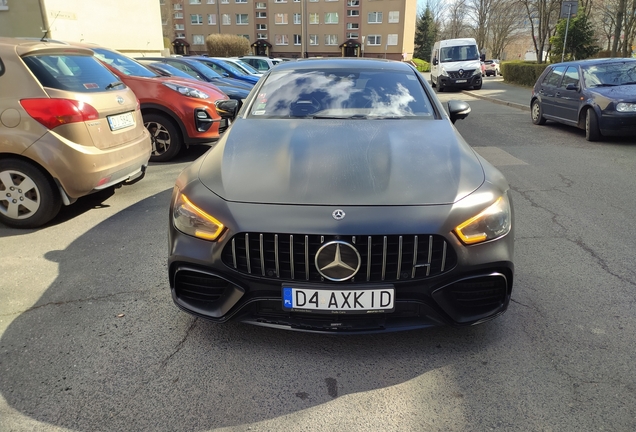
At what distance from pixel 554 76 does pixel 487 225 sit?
9945mm

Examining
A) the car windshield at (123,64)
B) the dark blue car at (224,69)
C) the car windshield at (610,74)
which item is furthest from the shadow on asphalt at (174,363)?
the dark blue car at (224,69)

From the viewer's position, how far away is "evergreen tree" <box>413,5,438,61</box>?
251 ft

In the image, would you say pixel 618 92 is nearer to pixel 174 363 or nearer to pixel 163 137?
pixel 163 137

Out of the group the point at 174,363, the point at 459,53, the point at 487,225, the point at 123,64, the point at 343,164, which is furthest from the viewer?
the point at 459,53

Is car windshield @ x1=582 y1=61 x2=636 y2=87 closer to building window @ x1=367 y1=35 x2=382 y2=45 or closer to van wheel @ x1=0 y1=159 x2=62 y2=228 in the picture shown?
van wheel @ x1=0 y1=159 x2=62 y2=228

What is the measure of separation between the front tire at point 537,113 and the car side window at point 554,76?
50 cm

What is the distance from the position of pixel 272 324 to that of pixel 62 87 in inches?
131

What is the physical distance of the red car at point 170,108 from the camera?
7039 mm

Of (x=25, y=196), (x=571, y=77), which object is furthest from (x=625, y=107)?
(x=25, y=196)

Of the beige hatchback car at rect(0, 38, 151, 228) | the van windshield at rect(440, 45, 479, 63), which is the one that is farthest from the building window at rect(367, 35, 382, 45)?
the beige hatchback car at rect(0, 38, 151, 228)

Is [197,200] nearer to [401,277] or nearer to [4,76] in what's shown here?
[401,277]

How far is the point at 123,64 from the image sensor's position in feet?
24.5

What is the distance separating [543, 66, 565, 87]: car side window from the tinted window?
9.27 metres

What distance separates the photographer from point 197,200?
2.51 metres
